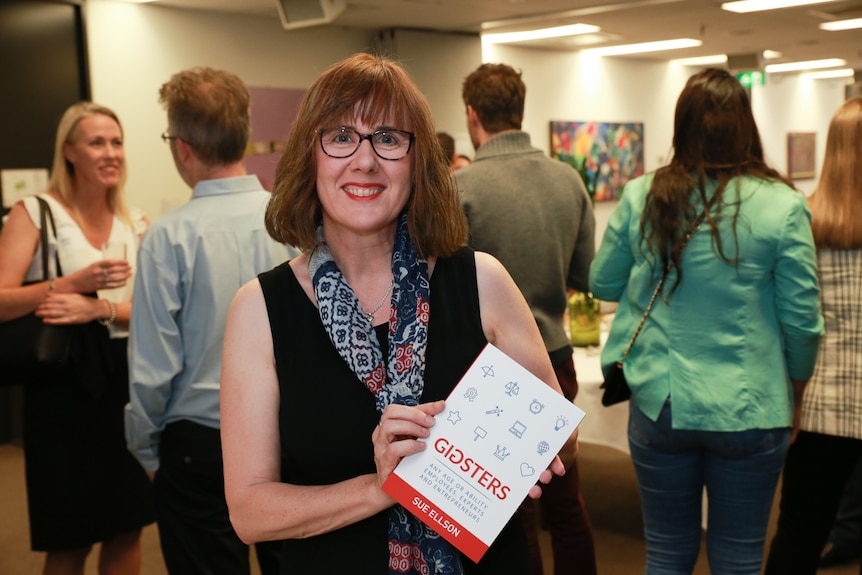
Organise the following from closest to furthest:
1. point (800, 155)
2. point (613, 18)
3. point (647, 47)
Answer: point (613, 18) → point (647, 47) → point (800, 155)

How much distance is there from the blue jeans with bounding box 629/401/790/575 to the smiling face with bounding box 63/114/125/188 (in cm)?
176

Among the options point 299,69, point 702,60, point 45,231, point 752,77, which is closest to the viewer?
point 45,231

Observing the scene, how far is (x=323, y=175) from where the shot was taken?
53.6 inches

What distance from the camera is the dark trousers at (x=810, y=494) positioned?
8.28 ft

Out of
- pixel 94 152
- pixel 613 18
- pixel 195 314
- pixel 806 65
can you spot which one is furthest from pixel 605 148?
pixel 195 314

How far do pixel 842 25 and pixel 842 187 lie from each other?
298 inches

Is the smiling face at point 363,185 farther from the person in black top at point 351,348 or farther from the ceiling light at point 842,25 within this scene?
the ceiling light at point 842,25

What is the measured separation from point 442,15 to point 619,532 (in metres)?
4.87

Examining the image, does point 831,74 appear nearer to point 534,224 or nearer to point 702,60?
point 702,60

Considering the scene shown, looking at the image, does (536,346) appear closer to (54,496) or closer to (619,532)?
(54,496)

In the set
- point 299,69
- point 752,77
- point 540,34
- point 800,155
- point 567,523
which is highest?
point 540,34

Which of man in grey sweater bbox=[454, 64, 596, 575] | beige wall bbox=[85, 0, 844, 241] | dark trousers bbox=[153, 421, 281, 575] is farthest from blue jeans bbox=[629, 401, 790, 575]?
beige wall bbox=[85, 0, 844, 241]

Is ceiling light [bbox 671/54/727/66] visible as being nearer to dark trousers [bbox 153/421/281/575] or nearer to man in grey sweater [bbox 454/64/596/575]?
man in grey sweater [bbox 454/64/596/575]

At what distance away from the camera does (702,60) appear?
12141mm
